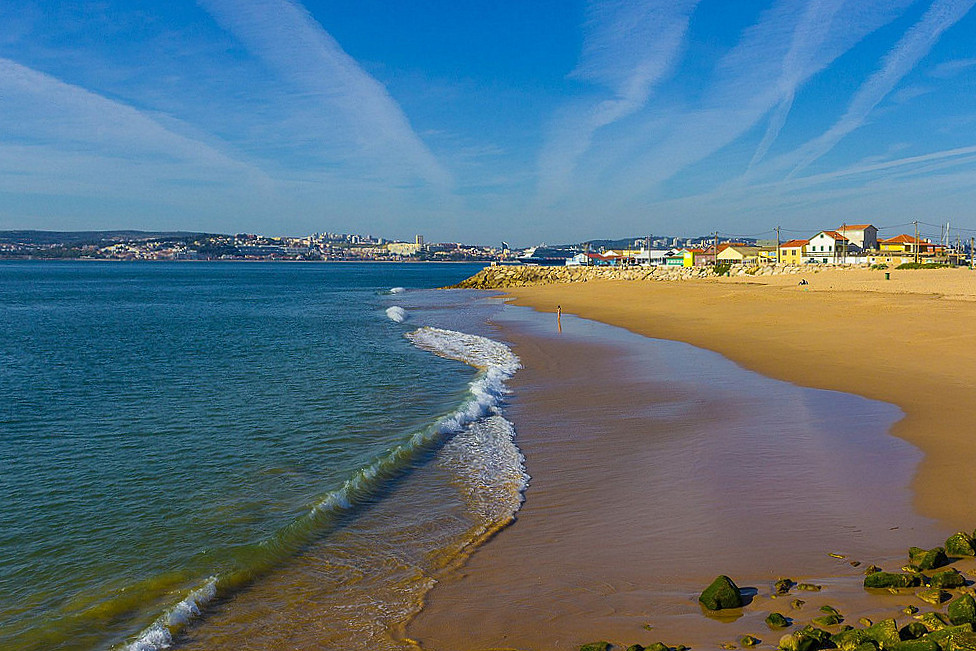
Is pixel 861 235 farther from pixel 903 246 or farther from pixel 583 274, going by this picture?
pixel 583 274

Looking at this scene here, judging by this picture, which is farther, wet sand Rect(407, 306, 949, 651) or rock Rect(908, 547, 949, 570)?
rock Rect(908, 547, 949, 570)

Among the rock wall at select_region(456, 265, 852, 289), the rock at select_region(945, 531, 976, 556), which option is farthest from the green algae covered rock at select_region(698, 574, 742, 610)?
the rock wall at select_region(456, 265, 852, 289)

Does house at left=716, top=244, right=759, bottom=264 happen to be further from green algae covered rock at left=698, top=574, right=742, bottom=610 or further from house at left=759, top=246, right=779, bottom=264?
green algae covered rock at left=698, top=574, right=742, bottom=610

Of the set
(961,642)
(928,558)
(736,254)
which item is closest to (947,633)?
(961,642)

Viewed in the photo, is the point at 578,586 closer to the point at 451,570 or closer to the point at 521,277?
the point at 451,570

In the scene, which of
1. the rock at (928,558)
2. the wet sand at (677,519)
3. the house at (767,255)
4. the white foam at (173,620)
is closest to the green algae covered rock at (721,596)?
the wet sand at (677,519)

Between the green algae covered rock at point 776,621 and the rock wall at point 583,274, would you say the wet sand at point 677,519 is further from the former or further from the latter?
the rock wall at point 583,274
